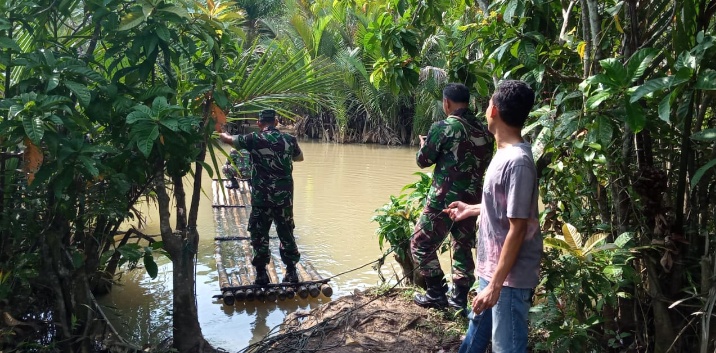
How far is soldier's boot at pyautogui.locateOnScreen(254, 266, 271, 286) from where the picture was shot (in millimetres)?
5617

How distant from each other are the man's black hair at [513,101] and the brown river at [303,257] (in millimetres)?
2796

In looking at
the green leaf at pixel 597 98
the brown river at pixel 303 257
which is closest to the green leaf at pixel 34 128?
the brown river at pixel 303 257

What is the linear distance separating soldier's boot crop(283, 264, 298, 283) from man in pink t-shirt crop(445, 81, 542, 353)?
327 centimetres

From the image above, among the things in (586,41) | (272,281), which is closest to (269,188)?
(272,281)

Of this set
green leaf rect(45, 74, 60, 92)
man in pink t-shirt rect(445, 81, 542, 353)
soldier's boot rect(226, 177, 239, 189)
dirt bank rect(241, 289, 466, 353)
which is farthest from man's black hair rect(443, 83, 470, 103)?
soldier's boot rect(226, 177, 239, 189)

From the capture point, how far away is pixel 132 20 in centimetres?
321

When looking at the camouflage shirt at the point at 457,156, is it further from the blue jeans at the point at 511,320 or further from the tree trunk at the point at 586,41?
the blue jeans at the point at 511,320

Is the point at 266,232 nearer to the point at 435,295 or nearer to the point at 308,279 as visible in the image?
the point at 308,279

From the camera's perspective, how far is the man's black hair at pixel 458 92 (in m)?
4.11

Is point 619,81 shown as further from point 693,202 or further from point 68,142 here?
point 68,142

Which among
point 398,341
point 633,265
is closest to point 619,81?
point 633,265

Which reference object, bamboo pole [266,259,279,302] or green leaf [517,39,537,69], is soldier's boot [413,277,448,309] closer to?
bamboo pole [266,259,279,302]

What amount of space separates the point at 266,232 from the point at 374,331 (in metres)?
2.02

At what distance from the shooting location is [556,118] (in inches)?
114
